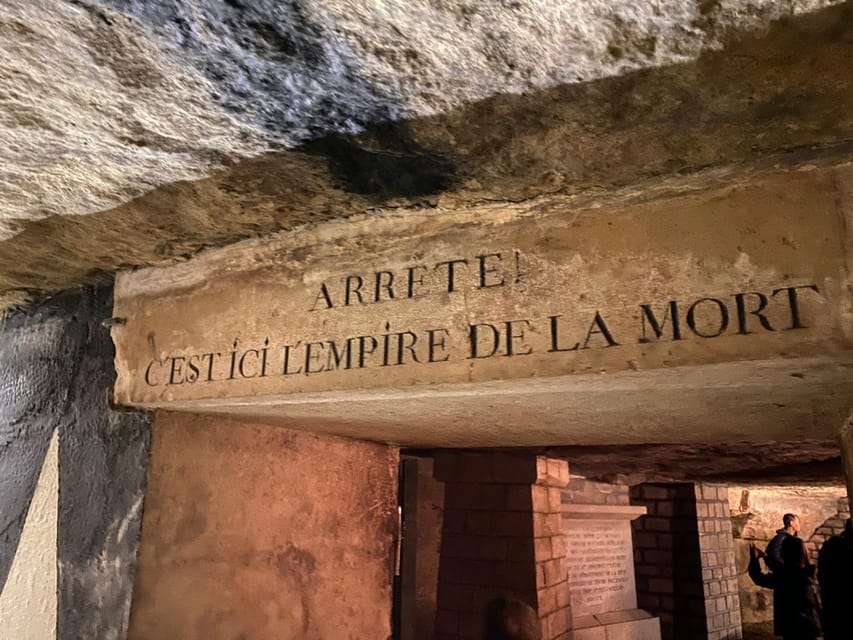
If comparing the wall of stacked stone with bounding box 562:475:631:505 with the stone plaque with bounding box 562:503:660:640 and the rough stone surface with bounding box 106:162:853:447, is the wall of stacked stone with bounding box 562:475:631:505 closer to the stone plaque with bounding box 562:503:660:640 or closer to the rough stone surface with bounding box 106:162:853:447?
the stone plaque with bounding box 562:503:660:640

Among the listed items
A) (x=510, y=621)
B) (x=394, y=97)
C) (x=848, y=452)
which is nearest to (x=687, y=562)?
(x=510, y=621)

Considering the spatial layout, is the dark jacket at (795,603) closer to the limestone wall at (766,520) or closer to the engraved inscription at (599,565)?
the engraved inscription at (599,565)

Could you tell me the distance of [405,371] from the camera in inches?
50.3

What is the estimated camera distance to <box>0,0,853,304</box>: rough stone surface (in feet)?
2.85

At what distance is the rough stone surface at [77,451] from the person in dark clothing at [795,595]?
5990 mm

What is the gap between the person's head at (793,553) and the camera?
5.91 metres

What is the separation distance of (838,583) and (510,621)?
2737mm

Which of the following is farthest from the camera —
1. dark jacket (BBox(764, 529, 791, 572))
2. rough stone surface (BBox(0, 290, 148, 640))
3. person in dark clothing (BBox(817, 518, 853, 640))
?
dark jacket (BBox(764, 529, 791, 572))

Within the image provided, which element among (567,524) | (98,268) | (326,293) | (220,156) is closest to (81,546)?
(98,268)

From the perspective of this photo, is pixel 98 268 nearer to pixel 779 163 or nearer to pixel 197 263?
pixel 197 263

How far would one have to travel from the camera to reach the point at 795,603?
5.94 metres

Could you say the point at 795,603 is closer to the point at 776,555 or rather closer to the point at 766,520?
the point at 776,555

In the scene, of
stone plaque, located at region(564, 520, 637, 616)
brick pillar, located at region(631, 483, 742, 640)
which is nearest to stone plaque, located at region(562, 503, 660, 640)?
stone plaque, located at region(564, 520, 637, 616)

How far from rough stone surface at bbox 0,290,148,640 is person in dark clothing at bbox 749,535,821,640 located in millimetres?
5990
